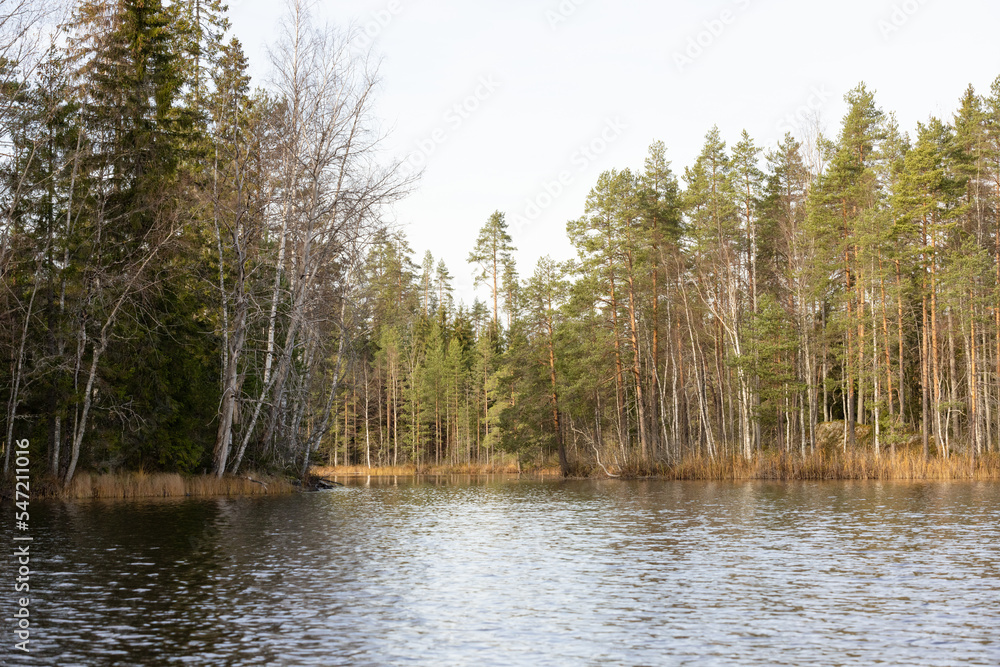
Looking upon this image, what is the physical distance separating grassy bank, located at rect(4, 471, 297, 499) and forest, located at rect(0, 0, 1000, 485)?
0.54 metres

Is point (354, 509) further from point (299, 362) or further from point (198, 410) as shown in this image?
point (299, 362)

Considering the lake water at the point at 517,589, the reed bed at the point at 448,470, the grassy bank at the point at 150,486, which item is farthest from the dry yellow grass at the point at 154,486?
the reed bed at the point at 448,470

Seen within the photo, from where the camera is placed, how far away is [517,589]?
35.7 feet

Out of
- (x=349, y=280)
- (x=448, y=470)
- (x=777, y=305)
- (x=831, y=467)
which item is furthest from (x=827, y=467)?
(x=448, y=470)

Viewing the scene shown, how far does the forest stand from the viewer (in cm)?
2567

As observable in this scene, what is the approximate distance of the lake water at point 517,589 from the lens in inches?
302

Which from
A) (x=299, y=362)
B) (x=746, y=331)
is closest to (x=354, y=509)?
(x=299, y=362)

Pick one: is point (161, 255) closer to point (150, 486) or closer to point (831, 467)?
point (150, 486)

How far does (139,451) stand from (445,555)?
1813cm

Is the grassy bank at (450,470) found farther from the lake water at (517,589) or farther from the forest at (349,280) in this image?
the lake water at (517,589)

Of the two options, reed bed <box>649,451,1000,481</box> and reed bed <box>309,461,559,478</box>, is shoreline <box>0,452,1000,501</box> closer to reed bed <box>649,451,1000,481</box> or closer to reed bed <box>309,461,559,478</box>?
reed bed <box>649,451,1000,481</box>

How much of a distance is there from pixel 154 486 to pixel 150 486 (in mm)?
130

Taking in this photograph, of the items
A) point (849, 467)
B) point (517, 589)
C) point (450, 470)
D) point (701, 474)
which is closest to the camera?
point (517, 589)

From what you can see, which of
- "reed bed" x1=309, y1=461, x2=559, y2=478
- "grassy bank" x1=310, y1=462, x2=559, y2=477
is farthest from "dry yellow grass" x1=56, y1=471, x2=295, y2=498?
"reed bed" x1=309, y1=461, x2=559, y2=478
